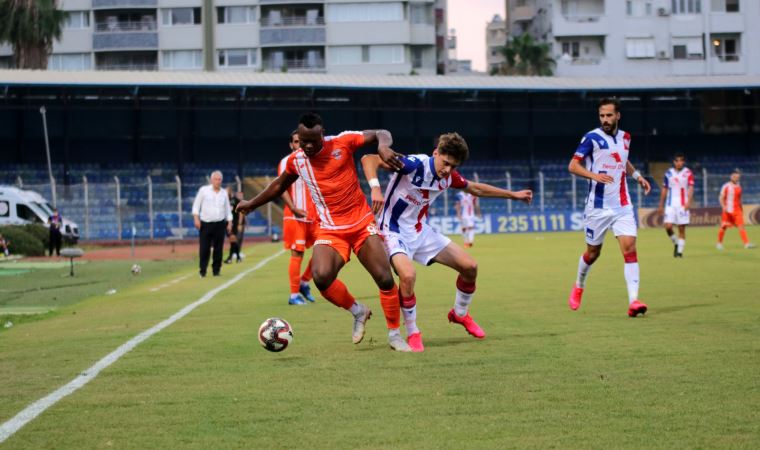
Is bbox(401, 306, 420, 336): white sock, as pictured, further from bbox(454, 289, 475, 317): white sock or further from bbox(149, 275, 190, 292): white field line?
bbox(149, 275, 190, 292): white field line

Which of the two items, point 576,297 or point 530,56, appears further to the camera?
point 530,56

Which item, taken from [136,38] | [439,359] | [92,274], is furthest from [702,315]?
[136,38]

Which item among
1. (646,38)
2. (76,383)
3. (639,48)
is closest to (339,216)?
(76,383)

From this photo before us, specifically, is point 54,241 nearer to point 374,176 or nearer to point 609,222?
point 609,222

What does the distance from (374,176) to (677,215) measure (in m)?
19.2

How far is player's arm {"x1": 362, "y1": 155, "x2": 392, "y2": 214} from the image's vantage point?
9.63 metres

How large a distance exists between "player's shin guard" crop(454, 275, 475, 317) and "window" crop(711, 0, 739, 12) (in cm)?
7479

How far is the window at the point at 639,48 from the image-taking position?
82.9 metres

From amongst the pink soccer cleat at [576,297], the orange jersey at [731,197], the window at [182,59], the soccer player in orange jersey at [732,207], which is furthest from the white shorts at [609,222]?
the window at [182,59]

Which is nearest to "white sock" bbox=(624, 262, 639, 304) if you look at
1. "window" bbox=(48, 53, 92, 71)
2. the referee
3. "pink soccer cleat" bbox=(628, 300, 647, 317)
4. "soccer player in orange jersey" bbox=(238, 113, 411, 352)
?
"pink soccer cleat" bbox=(628, 300, 647, 317)

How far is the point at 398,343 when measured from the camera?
10.1m

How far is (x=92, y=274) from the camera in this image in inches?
1089

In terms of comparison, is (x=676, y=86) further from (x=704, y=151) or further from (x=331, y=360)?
(x=331, y=360)

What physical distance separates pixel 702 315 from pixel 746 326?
1329 mm
